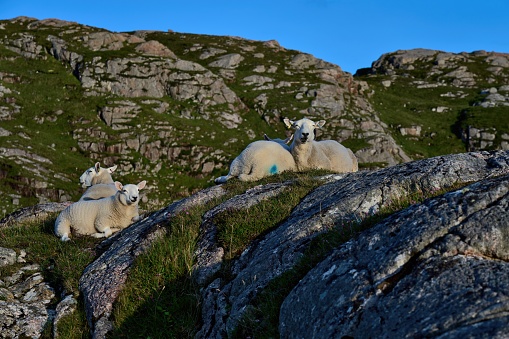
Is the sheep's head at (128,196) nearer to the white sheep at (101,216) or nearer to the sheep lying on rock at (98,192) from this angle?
the white sheep at (101,216)

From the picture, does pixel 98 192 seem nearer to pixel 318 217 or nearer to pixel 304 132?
pixel 304 132

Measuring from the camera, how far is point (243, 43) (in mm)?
116375

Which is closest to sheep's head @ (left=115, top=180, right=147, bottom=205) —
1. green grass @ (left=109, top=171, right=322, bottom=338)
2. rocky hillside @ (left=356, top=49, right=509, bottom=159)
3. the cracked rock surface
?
green grass @ (left=109, top=171, right=322, bottom=338)

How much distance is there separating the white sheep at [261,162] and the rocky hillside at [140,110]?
31668mm

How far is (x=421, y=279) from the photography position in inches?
166

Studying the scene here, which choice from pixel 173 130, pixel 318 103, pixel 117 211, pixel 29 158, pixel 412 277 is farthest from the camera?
pixel 318 103

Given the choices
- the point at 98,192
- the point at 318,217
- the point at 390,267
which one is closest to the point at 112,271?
the point at 318,217

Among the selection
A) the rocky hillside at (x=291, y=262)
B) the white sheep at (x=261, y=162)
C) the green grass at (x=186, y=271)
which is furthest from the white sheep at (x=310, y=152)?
the green grass at (x=186, y=271)

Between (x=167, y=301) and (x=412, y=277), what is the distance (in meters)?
4.45

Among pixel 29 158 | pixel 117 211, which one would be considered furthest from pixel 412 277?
pixel 29 158

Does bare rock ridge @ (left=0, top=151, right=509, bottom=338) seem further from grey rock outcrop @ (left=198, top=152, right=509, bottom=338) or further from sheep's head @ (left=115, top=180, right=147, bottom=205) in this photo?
sheep's head @ (left=115, top=180, right=147, bottom=205)

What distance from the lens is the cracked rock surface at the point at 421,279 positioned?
3.68 m

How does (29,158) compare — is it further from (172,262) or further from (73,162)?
(172,262)

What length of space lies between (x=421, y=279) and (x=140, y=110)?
66143mm
